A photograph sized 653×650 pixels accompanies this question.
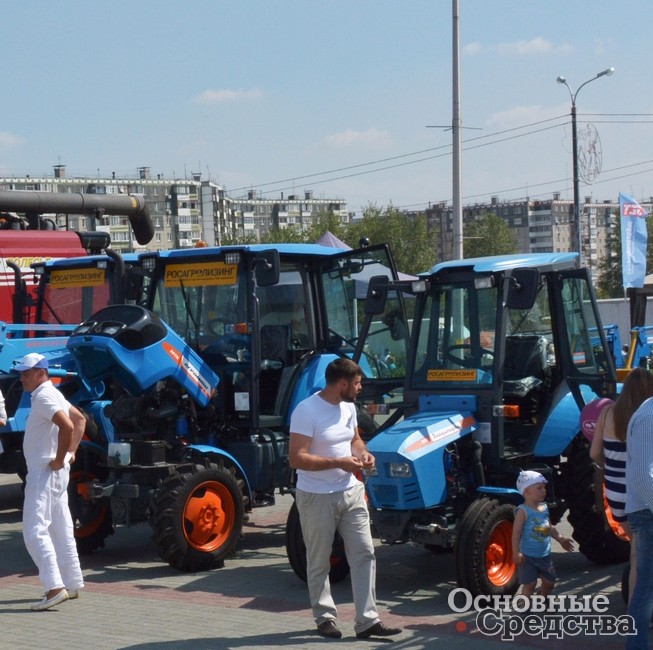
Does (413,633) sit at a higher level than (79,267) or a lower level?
lower

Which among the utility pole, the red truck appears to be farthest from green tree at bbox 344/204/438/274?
the red truck

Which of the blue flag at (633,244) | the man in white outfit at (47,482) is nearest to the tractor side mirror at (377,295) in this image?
the man in white outfit at (47,482)

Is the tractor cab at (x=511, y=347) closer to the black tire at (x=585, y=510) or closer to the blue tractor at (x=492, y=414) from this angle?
the blue tractor at (x=492, y=414)

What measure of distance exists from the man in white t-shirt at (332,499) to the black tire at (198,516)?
240 cm

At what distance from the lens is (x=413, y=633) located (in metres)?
7.33

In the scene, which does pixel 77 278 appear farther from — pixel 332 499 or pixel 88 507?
pixel 332 499

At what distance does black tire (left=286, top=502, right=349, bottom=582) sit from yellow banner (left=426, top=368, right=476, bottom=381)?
4.63 feet

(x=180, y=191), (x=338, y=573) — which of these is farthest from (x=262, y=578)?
(x=180, y=191)

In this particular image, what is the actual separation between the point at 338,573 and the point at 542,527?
183 cm

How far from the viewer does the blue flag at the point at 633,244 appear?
1864cm

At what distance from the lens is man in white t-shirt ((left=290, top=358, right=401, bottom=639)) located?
711 centimetres

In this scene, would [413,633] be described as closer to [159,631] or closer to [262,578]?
[159,631]

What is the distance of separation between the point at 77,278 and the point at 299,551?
4.90 metres

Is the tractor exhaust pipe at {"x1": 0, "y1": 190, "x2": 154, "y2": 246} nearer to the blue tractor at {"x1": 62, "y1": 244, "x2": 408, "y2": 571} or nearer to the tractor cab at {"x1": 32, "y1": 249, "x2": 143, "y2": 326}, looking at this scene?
the tractor cab at {"x1": 32, "y1": 249, "x2": 143, "y2": 326}
